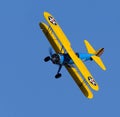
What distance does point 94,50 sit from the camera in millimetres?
81750

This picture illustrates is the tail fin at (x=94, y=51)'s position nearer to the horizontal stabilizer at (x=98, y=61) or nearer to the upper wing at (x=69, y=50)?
the horizontal stabilizer at (x=98, y=61)

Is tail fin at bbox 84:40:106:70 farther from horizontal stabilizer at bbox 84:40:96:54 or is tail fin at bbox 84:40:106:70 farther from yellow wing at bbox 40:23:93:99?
yellow wing at bbox 40:23:93:99

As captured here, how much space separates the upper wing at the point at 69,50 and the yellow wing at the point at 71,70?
1030 mm

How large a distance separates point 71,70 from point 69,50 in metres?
3.30

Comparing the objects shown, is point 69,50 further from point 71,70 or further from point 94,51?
point 94,51

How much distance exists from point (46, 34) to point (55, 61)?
16.7 ft

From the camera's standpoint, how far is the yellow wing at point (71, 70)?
76.8 meters

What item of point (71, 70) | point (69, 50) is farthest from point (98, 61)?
point (69, 50)

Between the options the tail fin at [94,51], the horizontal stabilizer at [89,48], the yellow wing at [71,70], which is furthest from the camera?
the horizontal stabilizer at [89,48]

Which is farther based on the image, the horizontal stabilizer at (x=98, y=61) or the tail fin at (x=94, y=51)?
the tail fin at (x=94, y=51)

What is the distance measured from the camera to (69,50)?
247 ft

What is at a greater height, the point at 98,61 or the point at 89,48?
the point at 89,48

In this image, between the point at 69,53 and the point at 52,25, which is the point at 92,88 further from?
the point at 52,25

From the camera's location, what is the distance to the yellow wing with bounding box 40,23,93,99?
76812mm
